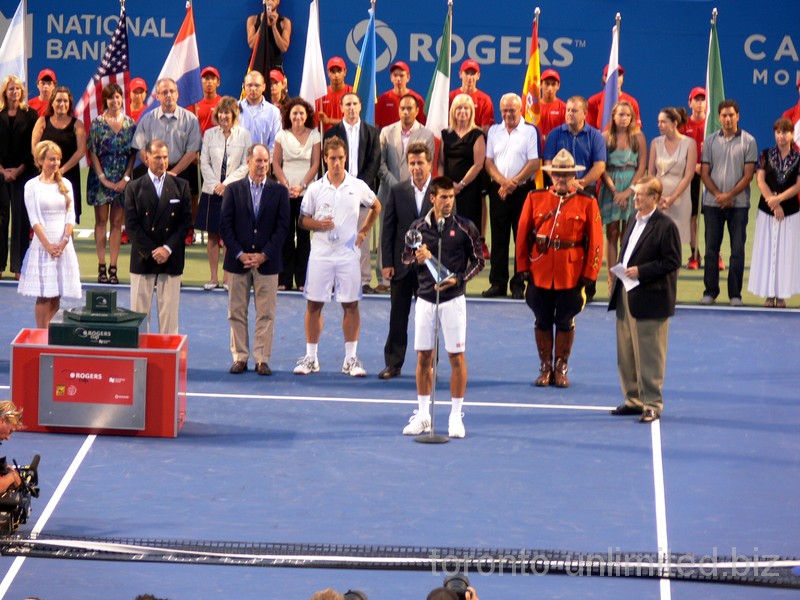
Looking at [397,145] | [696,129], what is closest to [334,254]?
[397,145]

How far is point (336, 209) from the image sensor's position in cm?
1377

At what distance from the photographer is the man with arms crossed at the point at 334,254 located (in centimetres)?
1377

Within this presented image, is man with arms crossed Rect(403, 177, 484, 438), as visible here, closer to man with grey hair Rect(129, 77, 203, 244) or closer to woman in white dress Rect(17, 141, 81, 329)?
woman in white dress Rect(17, 141, 81, 329)

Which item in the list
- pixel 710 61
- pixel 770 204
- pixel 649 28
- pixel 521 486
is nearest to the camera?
pixel 521 486

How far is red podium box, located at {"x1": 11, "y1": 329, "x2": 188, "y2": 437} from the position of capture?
1176cm

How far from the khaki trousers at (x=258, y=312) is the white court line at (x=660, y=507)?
3.85 meters

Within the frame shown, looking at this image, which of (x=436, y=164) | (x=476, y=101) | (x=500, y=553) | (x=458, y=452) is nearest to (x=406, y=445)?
(x=458, y=452)

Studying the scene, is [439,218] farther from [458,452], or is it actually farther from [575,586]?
[575,586]

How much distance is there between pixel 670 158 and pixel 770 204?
135cm

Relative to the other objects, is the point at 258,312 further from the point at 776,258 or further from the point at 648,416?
the point at 776,258

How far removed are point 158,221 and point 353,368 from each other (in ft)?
7.69

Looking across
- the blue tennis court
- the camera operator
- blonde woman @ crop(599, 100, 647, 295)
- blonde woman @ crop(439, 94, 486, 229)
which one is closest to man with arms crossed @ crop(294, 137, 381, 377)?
the blue tennis court

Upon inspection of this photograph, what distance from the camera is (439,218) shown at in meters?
12.0

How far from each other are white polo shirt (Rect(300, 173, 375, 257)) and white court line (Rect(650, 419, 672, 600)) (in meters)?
3.49
